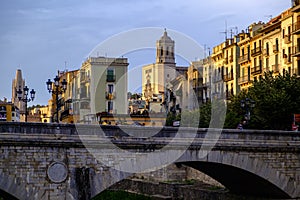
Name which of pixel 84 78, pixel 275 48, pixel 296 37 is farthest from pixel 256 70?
pixel 84 78

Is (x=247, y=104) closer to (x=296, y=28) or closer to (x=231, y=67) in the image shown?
(x=296, y=28)

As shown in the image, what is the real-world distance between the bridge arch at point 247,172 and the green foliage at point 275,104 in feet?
29.4

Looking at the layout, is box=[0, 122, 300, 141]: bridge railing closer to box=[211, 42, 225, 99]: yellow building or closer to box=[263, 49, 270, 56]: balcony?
box=[263, 49, 270, 56]: balcony

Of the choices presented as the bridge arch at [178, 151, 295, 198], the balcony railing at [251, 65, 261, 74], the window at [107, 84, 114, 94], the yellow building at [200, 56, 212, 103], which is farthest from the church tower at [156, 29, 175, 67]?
the bridge arch at [178, 151, 295, 198]

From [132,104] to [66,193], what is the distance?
63209 mm

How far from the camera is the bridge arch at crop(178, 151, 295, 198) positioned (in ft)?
108

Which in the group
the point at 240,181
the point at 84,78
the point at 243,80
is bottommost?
the point at 240,181

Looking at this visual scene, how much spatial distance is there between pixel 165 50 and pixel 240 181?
73445 millimetres

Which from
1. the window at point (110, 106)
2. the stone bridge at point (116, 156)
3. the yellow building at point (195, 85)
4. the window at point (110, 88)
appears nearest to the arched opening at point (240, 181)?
the stone bridge at point (116, 156)

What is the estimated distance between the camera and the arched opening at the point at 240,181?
34.5m

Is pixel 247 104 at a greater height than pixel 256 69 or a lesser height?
lesser

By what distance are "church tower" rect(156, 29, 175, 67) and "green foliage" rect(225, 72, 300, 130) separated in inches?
2262

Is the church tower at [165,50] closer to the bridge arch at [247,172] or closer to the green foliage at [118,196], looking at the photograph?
the green foliage at [118,196]

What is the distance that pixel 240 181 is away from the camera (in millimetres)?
38031
